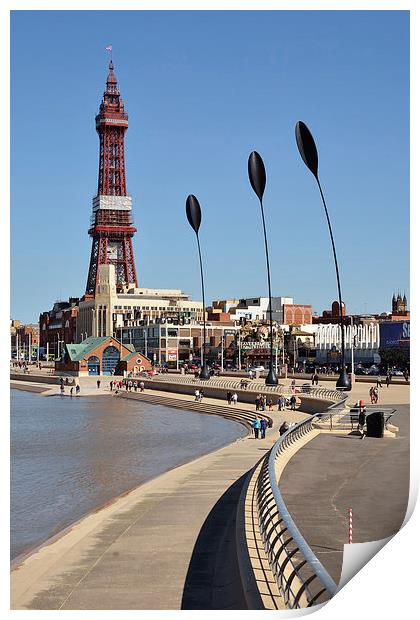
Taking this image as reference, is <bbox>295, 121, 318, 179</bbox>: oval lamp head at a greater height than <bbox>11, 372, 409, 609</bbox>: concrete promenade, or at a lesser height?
greater

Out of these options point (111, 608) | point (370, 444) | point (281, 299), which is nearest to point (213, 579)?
point (111, 608)

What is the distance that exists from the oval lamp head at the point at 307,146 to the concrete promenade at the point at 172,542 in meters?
11.8

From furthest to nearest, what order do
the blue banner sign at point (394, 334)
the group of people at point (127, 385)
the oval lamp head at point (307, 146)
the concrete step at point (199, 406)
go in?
the blue banner sign at point (394, 334) < the group of people at point (127, 385) < the concrete step at point (199, 406) < the oval lamp head at point (307, 146)

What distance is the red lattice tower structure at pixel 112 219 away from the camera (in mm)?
177750

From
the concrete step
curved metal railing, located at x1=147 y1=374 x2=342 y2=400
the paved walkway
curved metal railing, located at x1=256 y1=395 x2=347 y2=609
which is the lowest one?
the concrete step

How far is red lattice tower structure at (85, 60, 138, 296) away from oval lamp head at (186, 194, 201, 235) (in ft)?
401

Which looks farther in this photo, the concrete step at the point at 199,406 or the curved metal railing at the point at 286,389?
the concrete step at the point at 199,406

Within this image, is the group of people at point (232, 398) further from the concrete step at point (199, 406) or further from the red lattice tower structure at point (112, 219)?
the red lattice tower structure at point (112, 219)

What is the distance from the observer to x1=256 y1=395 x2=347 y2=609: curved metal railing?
11219 mm

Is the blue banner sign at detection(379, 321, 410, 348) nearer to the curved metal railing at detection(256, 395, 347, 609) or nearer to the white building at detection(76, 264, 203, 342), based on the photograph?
the white building at detection(76, 264, 203, 342)

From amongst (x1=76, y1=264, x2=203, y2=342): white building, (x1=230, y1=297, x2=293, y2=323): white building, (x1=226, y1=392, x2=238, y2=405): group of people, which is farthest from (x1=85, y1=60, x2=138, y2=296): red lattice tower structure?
(x1=226, y1=392, x2=238, y2=405): group of people

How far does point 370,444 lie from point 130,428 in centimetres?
2366

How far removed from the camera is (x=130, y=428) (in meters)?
52.4

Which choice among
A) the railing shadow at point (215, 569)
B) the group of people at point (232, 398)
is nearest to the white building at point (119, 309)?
the group of people at point (232, 398)
